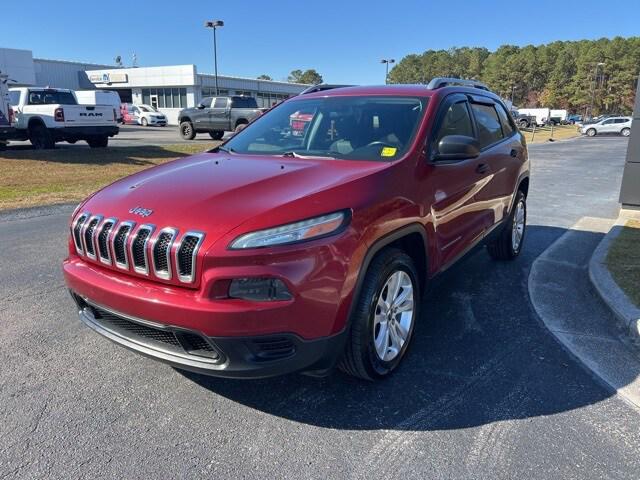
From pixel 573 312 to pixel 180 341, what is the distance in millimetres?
3331

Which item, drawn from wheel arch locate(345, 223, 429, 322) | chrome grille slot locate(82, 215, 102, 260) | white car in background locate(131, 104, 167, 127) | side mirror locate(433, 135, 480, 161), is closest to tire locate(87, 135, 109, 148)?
chrome grille slot locate(82, 215, 102, 260)

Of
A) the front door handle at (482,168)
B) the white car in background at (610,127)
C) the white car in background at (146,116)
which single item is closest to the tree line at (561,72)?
the white car in background at (610,127)

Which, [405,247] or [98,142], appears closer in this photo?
[405,247]

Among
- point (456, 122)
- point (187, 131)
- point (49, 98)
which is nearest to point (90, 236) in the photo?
point (456, 122)

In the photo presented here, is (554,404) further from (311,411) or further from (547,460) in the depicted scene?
(311,411)

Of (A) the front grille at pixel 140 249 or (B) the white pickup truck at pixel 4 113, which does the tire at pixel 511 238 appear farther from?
(B) the white pickup truck at pixel 4 113

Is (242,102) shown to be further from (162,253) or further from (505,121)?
(162,253)

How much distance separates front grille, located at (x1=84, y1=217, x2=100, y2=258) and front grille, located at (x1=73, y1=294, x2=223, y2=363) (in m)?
0.30

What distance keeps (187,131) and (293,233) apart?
23.4m

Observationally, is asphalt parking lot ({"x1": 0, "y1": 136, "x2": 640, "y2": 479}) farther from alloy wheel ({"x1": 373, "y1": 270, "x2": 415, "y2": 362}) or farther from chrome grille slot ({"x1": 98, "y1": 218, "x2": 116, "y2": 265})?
chrome grille slot ({"x1": 98, "y1": 218, "x2": 116, "y2": 265})

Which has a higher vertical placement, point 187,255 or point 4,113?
point 4,113

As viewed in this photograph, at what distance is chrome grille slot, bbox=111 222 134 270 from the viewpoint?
8.79 ft

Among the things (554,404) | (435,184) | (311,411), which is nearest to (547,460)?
(554,404)

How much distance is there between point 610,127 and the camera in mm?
43781
